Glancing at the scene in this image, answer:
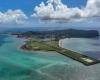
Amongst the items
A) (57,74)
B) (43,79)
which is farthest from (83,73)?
(43,79)

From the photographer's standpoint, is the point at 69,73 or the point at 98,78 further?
the point at 69,73

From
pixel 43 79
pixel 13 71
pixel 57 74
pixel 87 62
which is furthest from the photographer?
pixel 87 62

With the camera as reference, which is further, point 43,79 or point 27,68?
point 27,68

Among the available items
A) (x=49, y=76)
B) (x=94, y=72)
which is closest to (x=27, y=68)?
(x=49, y=76)

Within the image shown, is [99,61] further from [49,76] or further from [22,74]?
[22,74]

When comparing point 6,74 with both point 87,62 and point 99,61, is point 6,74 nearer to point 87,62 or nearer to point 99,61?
point 87,62

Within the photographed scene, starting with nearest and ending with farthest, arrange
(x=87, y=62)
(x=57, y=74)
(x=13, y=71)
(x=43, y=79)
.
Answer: (x=43, y=79) → (x=57, y=74) → (x=13, y=71) → (x=87, y=62)

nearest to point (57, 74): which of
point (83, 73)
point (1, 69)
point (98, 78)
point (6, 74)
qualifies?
point (83, 73)

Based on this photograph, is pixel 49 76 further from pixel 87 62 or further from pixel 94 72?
pixel 87 62
